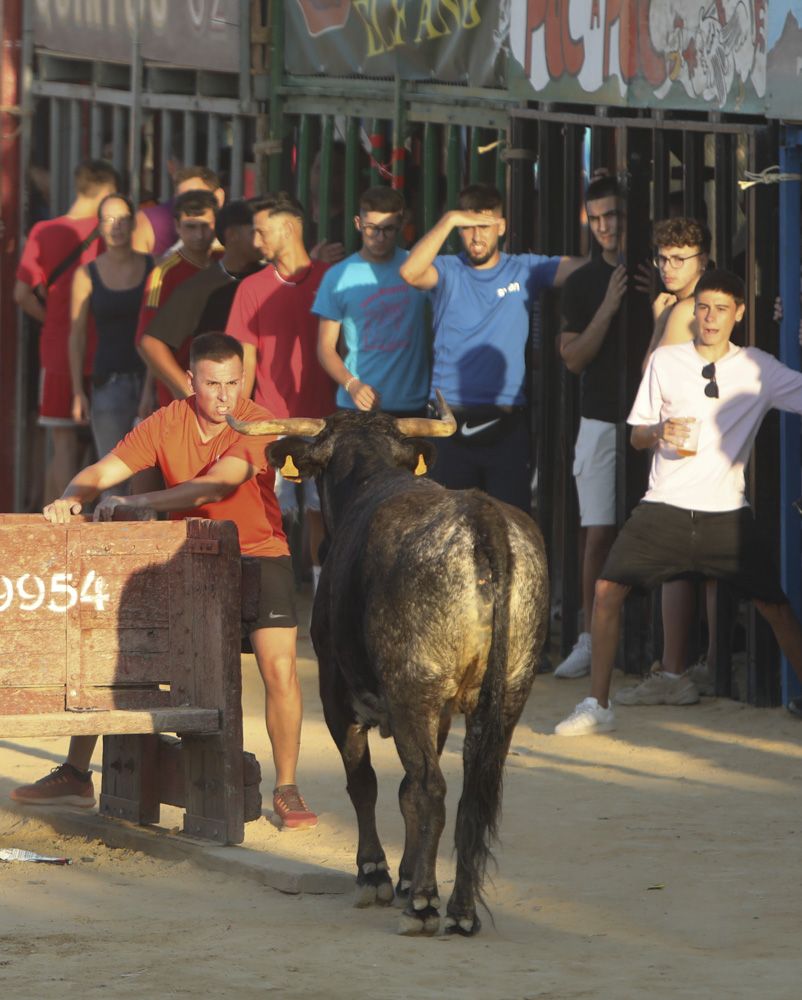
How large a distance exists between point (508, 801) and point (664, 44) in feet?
13.9

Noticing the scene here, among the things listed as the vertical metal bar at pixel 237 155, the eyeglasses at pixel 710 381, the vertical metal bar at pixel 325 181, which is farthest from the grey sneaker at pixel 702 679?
the vertical metal bar at pixel 237 155

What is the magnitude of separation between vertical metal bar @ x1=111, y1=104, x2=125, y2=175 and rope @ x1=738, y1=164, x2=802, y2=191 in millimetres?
6815

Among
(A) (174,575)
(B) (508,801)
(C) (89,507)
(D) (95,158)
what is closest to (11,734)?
(A) (174,575)

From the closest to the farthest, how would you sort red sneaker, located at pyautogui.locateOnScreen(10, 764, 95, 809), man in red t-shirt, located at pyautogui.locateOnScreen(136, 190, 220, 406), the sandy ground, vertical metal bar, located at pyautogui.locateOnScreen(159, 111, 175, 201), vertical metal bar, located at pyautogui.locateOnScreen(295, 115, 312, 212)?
the sandy ground < red sneaker, located at pyautogui.locateOnScreen(10, 764, 95, 809) < man in red t-shirt, located at pyautogui.locateOnScreen(136, 190, 220, 406) < vertical metal bar, located at pyautogui.locateOnScreen(295, 115, 312, 212) < vertical metal bar, located at pyautogui.locateOnScreen(159, 111, 175, 201)

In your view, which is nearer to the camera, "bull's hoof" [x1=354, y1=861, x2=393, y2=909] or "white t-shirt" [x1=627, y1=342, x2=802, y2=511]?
"bull's hoof" [x1=354, y1=861, x2=393, y2=909]

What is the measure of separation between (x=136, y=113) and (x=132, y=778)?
27.7ft

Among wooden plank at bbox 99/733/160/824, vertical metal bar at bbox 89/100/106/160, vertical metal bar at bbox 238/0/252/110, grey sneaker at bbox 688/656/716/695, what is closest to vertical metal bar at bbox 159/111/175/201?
vertical metal bar at bbox 89/100/106/160

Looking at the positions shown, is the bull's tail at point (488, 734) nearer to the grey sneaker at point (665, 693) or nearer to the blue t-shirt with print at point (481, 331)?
the grey sneaker at point (665, 693)

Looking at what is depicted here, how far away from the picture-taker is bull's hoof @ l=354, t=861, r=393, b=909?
706 centimetres

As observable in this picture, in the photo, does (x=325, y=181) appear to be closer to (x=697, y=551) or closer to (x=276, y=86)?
(x=276, y=86)

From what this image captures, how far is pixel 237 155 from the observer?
49.4 feet

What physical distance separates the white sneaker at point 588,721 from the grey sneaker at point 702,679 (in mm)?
839

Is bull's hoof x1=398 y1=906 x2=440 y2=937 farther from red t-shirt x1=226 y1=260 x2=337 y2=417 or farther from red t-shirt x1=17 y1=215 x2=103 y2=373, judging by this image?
red t-shirt x1=17 y1=215 x2=103 y2=373

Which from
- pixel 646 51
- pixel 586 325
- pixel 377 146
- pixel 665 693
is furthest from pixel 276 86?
pixel 665 693
